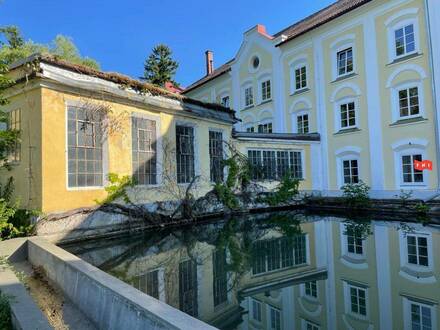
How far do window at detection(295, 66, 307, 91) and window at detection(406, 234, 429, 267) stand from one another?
12873 millimetres

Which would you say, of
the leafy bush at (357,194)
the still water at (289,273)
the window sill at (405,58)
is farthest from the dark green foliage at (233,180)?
the window sill at (405,58)

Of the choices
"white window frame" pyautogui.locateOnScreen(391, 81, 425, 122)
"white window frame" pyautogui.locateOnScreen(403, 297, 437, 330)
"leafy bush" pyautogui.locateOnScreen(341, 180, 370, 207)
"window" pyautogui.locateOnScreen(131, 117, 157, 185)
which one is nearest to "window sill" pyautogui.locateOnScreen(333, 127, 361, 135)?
"white window frame" pyautogui.locateOnScreen(391, 81, 425, 122)

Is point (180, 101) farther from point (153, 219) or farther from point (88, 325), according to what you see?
point (88, 325)

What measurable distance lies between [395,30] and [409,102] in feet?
11.3

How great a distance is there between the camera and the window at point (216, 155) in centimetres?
1401

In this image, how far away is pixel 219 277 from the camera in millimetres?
6324

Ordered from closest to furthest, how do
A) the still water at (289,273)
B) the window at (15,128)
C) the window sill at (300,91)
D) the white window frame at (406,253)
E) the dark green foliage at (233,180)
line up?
the still water at (289,273), the white window frame at (406,253), the window at (15,128), the dark green foliage at (233,180), the window sill at (300,91)

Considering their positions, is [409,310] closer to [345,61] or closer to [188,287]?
[188,287]

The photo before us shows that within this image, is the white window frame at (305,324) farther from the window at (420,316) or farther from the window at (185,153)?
the window at (185,153)

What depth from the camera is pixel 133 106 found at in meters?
10.9

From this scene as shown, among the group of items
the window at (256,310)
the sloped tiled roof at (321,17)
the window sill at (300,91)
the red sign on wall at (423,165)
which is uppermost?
the sloped tiled roof at (321,17)

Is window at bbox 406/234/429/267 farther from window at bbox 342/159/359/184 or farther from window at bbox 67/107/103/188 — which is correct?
window at bbox 342/159/359/184

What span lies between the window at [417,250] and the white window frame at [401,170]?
244 inches

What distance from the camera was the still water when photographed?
4.54 meters
